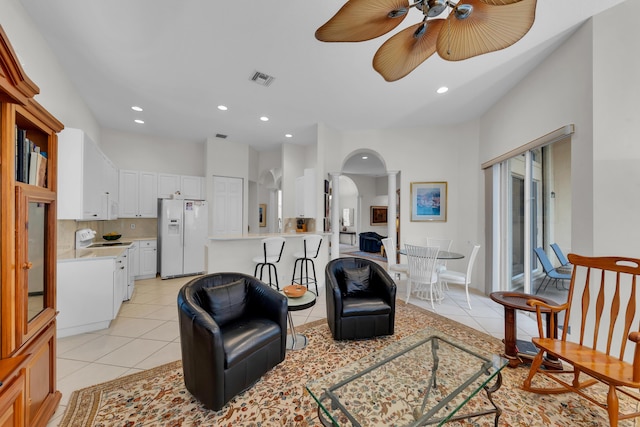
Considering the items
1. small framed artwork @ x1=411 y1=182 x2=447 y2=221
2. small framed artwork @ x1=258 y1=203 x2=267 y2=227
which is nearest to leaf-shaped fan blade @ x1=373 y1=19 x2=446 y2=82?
small framed artwork @ x1=411 y1=182 x2=447 y2=221

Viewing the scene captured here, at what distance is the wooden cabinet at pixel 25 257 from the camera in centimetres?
120

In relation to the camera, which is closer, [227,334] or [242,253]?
[227,334]

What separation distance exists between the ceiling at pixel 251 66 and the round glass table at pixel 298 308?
262 centimetres

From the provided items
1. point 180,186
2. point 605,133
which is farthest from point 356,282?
point 180,186

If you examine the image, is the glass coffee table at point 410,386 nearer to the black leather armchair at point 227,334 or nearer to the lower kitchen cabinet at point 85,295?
the black leather armchair at point 227,334

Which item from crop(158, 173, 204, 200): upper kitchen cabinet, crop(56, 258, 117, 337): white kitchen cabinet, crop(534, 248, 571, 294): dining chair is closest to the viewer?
crop(56, 258, 117, 337): white kitchen cabinet

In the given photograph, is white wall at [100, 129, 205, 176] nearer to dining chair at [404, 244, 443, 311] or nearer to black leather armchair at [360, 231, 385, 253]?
dining chair at [404, 244, 443, 311]

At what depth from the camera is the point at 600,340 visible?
2.22 m

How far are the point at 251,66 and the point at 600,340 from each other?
4489 mm

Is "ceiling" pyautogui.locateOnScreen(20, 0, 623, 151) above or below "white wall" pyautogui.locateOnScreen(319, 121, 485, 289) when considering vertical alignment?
above

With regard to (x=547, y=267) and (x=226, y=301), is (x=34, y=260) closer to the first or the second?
(x=226, y=301)

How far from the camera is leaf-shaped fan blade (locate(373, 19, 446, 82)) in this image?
1.55 metres

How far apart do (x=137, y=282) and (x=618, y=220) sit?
6899 millimetres

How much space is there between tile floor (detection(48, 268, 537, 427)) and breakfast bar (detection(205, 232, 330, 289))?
78cm
